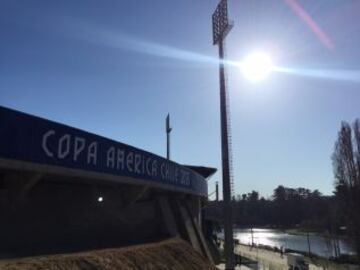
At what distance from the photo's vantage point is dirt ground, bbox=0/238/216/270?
31.9 feet

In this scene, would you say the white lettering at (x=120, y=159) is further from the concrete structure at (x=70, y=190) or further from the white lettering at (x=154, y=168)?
the white lettering at (x=154, y=168)

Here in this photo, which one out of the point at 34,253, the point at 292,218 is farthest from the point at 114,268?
the point at 292,218

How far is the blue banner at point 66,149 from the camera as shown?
11500 mm

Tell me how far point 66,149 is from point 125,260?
4044mm

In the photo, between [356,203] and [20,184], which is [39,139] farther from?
[356,203]

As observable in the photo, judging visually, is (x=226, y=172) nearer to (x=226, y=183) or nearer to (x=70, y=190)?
(x=226, y=183)

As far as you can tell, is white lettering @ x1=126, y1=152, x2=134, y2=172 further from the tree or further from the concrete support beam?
the tree

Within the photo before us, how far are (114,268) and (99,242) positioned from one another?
337cm

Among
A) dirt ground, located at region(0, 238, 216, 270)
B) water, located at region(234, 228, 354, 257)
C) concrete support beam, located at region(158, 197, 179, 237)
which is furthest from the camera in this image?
water, located at region(234, 228, 354, 257)

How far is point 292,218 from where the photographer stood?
18700cm

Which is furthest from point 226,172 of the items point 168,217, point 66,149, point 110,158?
point 66,149

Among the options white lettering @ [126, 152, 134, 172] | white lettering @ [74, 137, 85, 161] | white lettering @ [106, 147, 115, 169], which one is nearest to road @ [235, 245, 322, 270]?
white lettering @ [126, 152, 134, 172]

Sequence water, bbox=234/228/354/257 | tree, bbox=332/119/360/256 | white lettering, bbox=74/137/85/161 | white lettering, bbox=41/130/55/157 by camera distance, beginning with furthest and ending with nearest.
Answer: water, bbox=234/228/354/257
tree, bbox=332/119/360/256
white lettering, bbox=74/137/85/161
white lettering, bbox=41/130/55/157

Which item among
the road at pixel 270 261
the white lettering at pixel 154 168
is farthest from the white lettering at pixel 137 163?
the road at pixel 270 261
